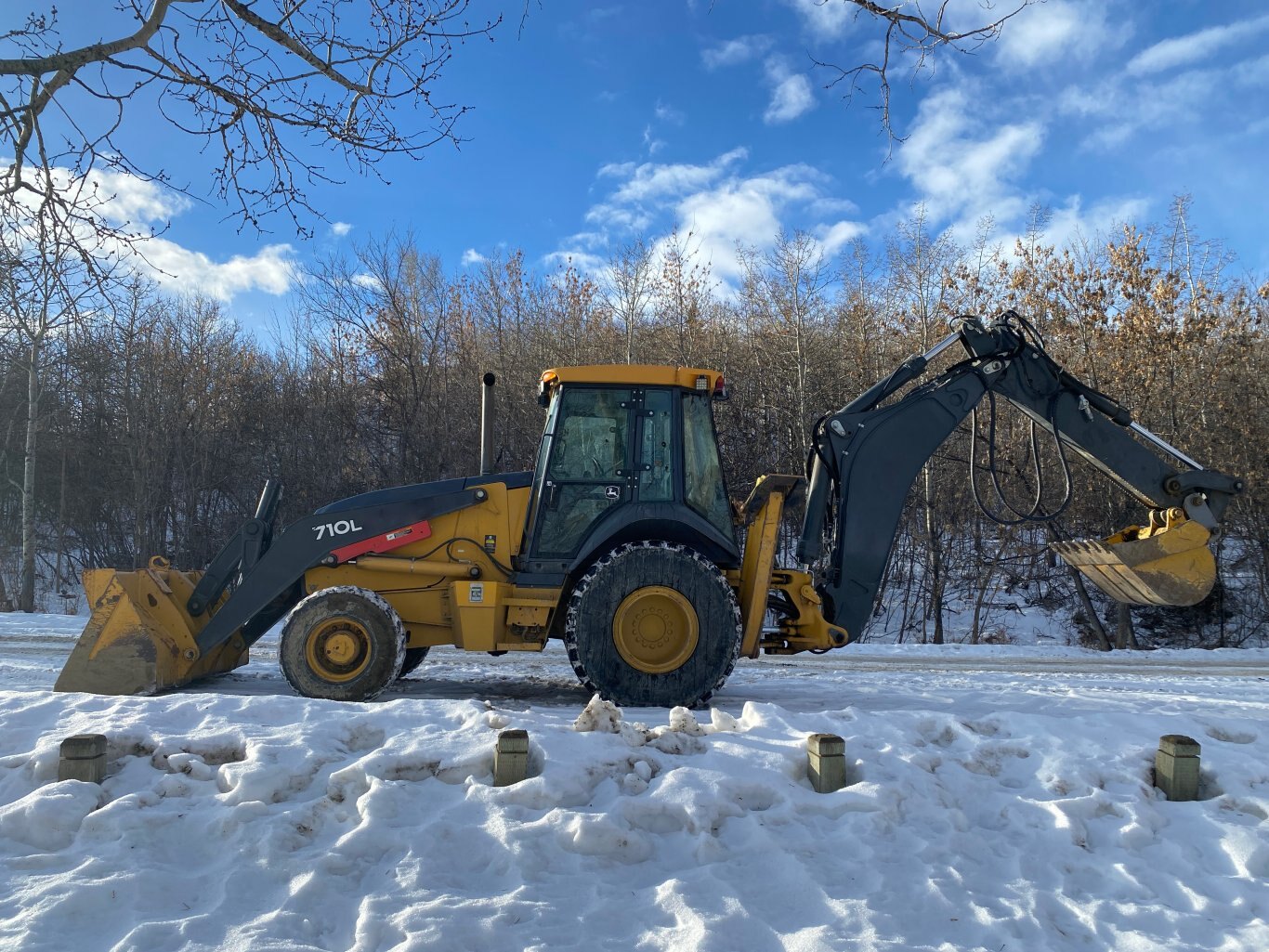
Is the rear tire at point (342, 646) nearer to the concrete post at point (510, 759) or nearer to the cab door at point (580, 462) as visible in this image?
the cab door at point (580, 462)

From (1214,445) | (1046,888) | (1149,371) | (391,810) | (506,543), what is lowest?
(1046,888)

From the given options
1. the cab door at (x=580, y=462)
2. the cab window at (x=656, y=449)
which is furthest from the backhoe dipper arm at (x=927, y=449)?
the cab door at (x=580, y=462)

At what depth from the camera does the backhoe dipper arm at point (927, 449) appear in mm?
6660

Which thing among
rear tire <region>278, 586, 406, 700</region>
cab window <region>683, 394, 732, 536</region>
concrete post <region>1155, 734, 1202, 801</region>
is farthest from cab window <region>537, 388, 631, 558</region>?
concrete post <region>1155, 734, 1202, 801</region>

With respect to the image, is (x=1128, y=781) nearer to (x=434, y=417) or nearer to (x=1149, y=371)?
(x=1149, y=371)

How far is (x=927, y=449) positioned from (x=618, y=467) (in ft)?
8.32

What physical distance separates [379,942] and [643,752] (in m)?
1.46

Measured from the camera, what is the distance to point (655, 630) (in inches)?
235

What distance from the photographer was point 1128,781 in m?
3.80

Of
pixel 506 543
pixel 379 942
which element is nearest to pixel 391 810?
pixel 379 942

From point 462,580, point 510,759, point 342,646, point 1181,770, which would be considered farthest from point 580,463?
point 1181,770

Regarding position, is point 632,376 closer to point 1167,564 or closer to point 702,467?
point 702,467

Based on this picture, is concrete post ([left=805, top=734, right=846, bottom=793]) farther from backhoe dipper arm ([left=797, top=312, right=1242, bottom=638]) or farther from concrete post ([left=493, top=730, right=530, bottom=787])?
backhoe dipper arm ([left=797, top=312, right=1242, bottom=638])

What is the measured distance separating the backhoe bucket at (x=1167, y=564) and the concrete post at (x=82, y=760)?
6930 millimetres
